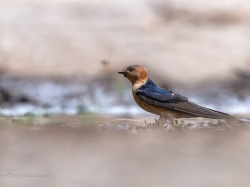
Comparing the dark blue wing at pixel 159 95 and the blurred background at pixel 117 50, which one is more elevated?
the blurred background at pixel 117 50

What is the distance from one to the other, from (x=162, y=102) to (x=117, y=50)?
14.9 feet

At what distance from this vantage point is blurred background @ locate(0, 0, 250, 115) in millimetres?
9094

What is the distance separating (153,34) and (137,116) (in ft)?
9.24

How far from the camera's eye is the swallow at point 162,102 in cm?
528

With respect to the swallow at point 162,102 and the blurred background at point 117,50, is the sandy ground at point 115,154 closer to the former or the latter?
the swallow at point 162,102

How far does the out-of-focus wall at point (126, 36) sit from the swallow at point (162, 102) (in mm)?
4022

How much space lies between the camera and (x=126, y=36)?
394 inches

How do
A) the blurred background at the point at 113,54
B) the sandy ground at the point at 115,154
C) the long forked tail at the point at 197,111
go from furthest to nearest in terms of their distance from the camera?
the blurred background at the point at 113,54
the long forked tail at the point at 197,111
the sandy ground at the point at 115,154

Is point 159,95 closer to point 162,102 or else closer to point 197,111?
point 162,102

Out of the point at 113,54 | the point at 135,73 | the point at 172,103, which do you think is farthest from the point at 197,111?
the point at 113,54

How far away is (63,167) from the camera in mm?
3826

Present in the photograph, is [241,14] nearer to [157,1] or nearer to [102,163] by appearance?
[157,1]

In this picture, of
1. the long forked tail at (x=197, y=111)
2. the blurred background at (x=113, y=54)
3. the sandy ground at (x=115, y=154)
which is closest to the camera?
the sandy ground at (x=115, y=154)

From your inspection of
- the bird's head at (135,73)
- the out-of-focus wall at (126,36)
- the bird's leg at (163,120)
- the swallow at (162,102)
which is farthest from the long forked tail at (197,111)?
the out-of-focus wall at (126,36)
